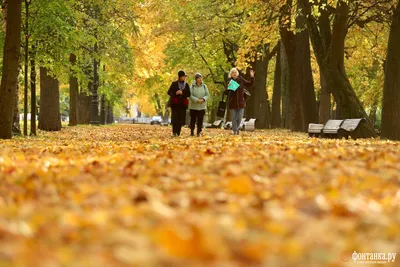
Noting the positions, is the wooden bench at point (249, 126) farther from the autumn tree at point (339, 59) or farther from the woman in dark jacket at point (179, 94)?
the woman in dark jacket at point (179, 94)

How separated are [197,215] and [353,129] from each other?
15.5 metres

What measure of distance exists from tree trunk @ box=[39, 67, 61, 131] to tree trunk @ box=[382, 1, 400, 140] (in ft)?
45.7

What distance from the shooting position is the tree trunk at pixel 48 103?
25656 millimetres

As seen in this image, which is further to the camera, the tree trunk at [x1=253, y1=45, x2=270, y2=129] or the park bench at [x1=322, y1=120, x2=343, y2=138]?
the tree trunk at [x1=253, y1=45, x2=270, y2=129]

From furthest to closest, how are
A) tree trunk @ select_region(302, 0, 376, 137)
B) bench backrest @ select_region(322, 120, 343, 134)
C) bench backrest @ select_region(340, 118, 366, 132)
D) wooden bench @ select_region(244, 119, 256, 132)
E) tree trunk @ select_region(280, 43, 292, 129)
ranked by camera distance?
tree trunk @ select_region(280, 43, 292, 129) < wooden bench @ select_region(244, 119, 256, 132) < tree trunk @ select_region(302, 0, 376, 137) < bench backrest @ select_region(322, 120, 343, 134) < bench backrest @ select_region(340, 118, 366, 132)

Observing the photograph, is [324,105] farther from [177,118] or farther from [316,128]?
[177,118]

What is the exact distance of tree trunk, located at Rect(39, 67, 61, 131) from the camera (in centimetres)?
2566

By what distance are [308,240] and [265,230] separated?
14.4 inches

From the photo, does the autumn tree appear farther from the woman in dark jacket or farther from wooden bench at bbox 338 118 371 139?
the woman in dark jacket

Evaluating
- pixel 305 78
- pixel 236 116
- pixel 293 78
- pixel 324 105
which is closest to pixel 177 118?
pixel 236 116

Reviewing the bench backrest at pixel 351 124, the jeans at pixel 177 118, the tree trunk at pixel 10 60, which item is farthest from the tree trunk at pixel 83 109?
the tree trunk at pixel 10 60

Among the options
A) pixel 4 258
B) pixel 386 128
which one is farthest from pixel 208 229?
pixel 386 128

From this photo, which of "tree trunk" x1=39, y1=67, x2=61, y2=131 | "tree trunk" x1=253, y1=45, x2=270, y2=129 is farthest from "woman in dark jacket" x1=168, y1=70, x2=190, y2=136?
"tree trunk" x1=253, y1=45, x2=270, y2=129

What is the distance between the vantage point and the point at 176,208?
430cm
